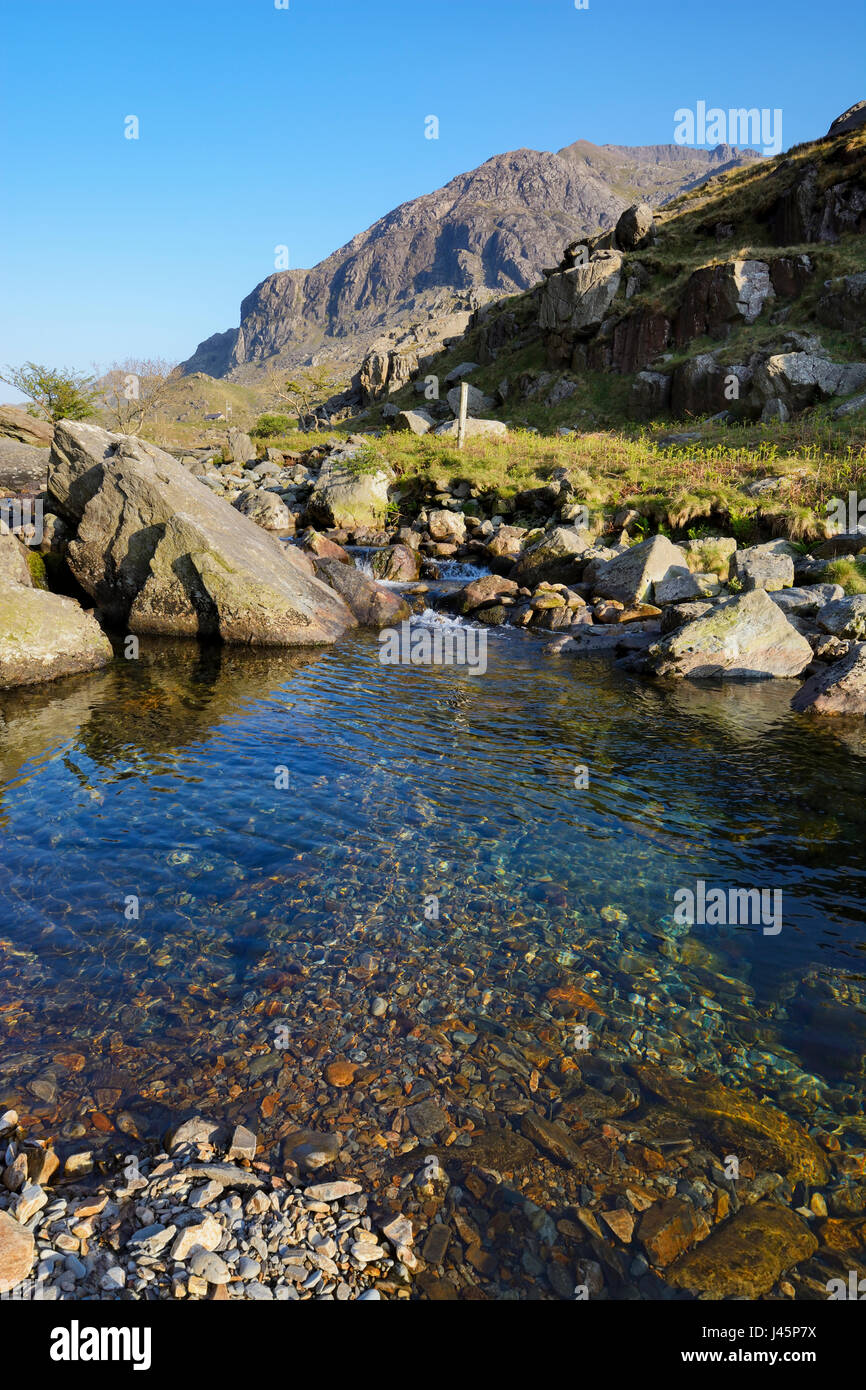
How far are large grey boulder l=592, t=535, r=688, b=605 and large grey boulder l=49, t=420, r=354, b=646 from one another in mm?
9157

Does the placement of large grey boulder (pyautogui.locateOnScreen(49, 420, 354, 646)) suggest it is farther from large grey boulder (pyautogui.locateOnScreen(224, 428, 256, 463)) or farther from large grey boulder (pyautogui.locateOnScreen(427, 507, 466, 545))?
large grey boulder (pyautogui.locateOnScreen(224, 428, 256, 463))

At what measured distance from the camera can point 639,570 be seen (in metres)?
21.9

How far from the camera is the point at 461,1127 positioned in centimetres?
504

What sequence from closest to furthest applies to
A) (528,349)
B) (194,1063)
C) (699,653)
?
(194,1063), (699,653), (528,349)

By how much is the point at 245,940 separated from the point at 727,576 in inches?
802

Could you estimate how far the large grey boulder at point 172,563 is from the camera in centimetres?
1830

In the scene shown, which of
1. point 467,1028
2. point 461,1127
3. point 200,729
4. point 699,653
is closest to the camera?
point 461,1127

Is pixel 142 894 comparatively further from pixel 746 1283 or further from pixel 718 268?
pixel 718 268

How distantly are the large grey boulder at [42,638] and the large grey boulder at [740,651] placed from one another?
43.5 ft

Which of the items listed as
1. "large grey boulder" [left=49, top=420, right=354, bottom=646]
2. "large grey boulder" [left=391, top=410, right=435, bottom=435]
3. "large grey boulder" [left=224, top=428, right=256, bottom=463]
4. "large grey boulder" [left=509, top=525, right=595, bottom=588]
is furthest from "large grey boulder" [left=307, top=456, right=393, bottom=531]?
"large grey boulder" [left=391, top=410, right=435, bottom=435]

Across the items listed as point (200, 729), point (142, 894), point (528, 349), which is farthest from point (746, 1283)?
point (528, 349)
